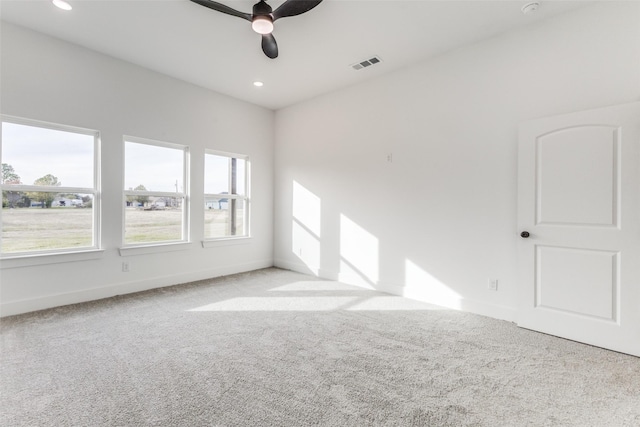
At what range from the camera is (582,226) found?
102 inches

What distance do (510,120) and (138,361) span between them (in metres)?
4.00

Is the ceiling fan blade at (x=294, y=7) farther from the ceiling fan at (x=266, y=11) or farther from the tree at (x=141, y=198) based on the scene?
the tree at (x=141, y=198)

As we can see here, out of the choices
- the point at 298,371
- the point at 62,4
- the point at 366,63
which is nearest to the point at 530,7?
the point at 366,63

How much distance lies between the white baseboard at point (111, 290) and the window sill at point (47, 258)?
0.38 metres

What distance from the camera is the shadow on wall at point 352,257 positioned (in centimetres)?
363

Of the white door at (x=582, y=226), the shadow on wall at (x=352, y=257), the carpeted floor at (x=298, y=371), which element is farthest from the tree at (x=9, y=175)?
the white door at (x=582, y=226)

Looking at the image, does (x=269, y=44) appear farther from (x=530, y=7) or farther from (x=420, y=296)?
(x=420, y=296)

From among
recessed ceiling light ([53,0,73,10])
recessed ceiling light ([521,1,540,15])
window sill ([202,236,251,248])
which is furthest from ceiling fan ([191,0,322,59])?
window sill ([202,236,251,248])

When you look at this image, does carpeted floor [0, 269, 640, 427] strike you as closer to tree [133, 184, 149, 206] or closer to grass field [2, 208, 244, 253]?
grass field [2, 208, 244, 253]

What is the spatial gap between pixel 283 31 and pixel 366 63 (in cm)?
118

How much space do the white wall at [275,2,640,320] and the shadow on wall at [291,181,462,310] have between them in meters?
0.02

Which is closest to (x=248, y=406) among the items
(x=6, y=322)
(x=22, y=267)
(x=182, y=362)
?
(x=182, y=362)

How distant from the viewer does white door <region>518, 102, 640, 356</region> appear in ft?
7.85

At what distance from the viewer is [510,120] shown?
3.04 m
